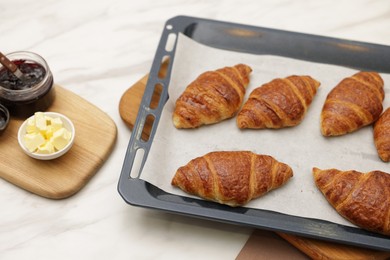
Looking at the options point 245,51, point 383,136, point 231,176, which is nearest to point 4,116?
point 231,176

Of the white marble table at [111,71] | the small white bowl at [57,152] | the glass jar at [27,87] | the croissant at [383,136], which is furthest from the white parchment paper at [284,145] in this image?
the glass jar at [27,87]

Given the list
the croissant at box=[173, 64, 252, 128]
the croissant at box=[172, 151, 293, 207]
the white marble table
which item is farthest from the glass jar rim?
the croissant at box=[172, 151, 293, 207]

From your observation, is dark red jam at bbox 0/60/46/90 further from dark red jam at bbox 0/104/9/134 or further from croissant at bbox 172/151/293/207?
croissant at bbox 172/151/293/207

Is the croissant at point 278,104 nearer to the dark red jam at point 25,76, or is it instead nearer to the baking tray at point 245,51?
the baking tray at point 245,51

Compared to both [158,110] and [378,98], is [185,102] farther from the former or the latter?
[378,98]

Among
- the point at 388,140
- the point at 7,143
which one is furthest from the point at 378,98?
the point at 7,143

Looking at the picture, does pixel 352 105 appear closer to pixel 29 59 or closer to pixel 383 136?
pixel 383 136
